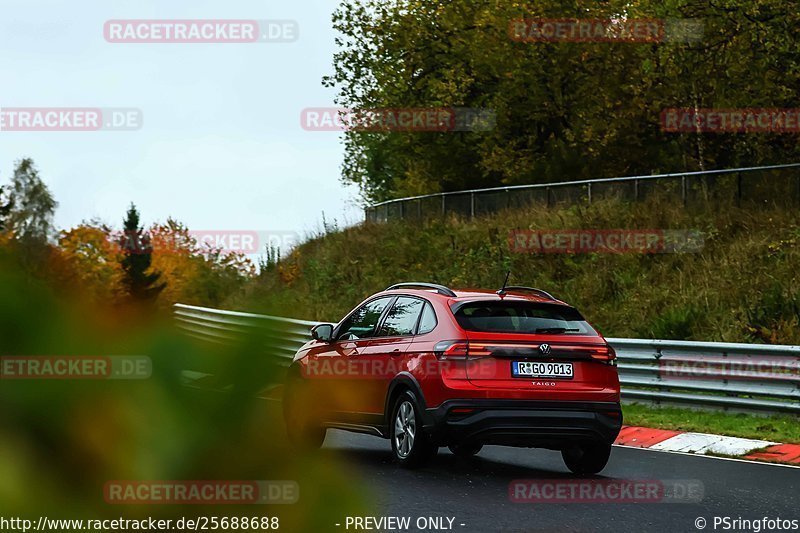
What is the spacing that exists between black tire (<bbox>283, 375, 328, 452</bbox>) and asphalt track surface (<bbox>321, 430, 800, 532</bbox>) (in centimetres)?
478

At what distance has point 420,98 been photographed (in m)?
39.8

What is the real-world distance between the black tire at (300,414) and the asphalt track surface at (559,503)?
478 cm

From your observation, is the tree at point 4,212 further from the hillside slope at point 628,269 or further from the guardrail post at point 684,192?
the guardrail post at point 684,192

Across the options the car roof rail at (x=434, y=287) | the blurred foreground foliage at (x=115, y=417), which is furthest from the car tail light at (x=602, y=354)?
the blurred foreground foliage at (x=115, y=417)

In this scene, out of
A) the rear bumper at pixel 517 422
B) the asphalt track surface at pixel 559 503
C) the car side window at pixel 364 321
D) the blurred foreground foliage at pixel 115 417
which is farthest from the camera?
the car side window at pixel 364 321

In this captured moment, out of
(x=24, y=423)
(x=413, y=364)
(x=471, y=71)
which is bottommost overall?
(x=413, y=364)

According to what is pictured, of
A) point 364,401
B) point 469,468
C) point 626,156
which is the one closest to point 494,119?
point 626,156

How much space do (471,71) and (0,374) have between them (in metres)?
38.0

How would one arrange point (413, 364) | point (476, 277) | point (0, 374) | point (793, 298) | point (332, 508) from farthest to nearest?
point (476, 277) < point (793, 298) < point (413, 364) < point (332, 508) < point (0, 374)

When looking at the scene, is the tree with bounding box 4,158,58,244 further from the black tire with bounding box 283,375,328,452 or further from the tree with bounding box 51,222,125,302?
the black tire with bounding box 283,375,328,452

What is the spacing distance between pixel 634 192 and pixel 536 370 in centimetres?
1936

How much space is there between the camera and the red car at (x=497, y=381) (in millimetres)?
10453

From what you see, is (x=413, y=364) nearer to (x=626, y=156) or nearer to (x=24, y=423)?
(x=24, y=423)

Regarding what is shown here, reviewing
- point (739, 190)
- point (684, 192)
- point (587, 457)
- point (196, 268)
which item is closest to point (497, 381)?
point (587, 457)
